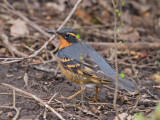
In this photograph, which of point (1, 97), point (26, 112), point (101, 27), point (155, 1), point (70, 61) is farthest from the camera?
point (155, 1)

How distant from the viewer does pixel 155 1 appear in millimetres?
11766

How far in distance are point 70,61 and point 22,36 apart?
3.30m

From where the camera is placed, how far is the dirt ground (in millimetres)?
5438

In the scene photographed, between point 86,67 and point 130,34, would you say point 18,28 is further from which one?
point 86,67

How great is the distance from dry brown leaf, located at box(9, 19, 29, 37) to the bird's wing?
322 cm

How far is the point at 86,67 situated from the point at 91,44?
9.52 feet

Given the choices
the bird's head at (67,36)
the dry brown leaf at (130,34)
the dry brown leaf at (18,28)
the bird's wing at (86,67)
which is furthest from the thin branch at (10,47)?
the dry brown leaf at (130,34)

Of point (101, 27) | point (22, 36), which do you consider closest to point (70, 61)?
point (22, 36)

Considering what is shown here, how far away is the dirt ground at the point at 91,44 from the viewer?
17.8 feet

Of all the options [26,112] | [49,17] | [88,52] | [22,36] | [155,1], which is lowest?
Answer: [26,112]

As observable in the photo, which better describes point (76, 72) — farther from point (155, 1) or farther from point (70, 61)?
point (155, 1)

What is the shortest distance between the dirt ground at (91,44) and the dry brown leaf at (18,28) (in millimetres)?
30

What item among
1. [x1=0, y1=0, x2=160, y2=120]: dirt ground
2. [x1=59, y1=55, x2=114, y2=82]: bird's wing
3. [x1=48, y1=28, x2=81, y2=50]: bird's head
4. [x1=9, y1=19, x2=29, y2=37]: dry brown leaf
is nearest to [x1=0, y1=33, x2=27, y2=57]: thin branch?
[x1=0, y1=0, x2=160, y2=120]: dirt ground

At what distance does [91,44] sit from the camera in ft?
28.1
